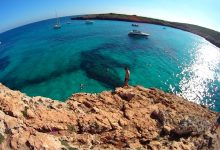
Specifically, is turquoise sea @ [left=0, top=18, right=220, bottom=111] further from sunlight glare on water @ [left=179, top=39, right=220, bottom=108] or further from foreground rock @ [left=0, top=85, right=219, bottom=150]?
foreground rock @ [left=0, top=85, right=219, bottom=150]

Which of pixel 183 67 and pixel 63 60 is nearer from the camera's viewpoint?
pixel 63 60

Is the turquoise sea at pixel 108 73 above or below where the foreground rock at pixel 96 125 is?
below

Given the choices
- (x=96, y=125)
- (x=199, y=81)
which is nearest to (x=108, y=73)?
(x=199, y=81)

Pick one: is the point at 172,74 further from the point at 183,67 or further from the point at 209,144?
the point at 209,144

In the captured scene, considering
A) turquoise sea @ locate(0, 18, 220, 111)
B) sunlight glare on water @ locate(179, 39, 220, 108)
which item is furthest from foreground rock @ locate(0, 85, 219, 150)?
sunlight glare on water @ locate(179, 39, 220, 108)

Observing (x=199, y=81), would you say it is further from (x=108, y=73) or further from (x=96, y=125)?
(x=96, y=125)

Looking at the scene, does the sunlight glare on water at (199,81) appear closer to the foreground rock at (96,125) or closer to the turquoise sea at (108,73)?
the turquoise sea at (108,73)

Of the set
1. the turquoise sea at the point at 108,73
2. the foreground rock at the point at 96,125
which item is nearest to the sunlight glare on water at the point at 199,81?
the turquoise sea at the point at 108,73

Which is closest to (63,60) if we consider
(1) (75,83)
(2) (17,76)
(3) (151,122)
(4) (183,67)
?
(2) (17,76)
